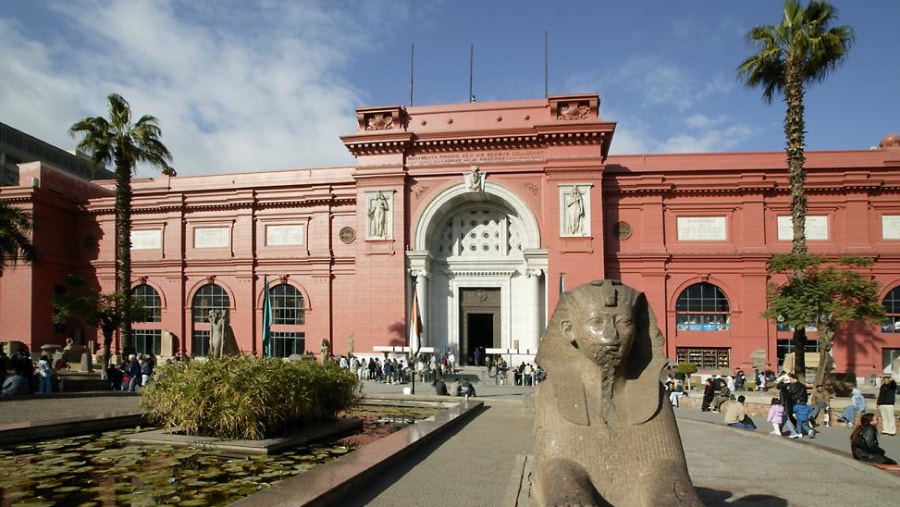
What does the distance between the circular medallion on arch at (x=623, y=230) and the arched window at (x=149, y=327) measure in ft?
75.1

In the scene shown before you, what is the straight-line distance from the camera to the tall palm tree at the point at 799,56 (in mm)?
17672

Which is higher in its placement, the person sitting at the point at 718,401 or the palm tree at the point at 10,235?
the palm tree at the point at 10,235

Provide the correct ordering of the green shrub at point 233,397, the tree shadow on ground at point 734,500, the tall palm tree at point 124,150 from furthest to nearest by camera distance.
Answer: the tall palm tree at point 124,150 < the green shrub at point 233,397 < the tree shadow on ground at point 734,500

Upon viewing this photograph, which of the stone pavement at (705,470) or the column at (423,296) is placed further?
the column at (423,296)

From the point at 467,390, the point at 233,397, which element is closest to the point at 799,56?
the point at 467,390

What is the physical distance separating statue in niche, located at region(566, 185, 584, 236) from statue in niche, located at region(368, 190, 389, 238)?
7.91 m

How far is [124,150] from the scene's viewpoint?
23.5 m

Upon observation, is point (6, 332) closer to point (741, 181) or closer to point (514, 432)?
point (514, 432)

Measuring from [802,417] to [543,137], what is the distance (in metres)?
16.0

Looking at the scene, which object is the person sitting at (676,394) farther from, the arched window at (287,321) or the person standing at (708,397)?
the arched window at (287,321)

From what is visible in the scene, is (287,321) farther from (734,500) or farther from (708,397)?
(734,500)

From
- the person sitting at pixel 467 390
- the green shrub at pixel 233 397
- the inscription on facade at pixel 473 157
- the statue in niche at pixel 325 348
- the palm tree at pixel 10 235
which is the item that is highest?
the inscription on facade at pixel 473 157

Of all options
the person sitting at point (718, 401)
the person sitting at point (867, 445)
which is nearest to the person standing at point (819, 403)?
the person sitting at point (718, 401)

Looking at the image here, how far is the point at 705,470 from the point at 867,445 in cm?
308
